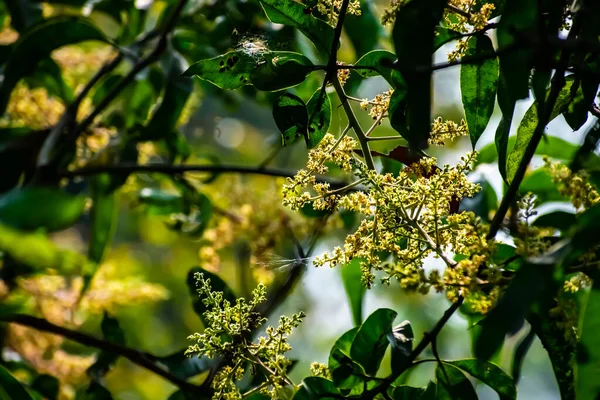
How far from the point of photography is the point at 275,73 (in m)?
0.72

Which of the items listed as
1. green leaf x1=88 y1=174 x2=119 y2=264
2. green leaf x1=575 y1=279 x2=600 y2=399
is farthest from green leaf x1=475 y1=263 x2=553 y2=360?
green leaf x1=88 y1=174 x2=119 y2=264

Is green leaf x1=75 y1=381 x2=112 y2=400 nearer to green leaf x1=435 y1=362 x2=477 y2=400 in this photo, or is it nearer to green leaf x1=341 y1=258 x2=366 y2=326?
green leaf x1=341 y1=258 x2=366 y2=326

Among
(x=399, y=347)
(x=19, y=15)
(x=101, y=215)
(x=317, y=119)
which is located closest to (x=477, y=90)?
(x=317, y=119)

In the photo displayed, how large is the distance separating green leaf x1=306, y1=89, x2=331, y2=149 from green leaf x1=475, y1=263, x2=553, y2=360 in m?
0.31

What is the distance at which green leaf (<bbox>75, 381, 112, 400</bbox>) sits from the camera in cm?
102

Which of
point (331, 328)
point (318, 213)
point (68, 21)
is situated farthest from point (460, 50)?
point (331, 328)

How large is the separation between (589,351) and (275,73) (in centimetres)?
40

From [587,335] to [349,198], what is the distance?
0.89 ft

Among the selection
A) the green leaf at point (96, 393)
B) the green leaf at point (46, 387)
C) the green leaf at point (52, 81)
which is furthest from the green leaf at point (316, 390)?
the green leaf at point (52, 81)

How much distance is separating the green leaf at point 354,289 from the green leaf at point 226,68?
1.51ft

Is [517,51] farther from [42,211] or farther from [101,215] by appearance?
[101,215]

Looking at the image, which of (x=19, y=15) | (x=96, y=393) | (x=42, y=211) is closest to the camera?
(x=42, y=211)

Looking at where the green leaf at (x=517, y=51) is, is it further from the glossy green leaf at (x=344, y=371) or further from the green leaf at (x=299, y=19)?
the glossy green leaf at (x=344, y=371)

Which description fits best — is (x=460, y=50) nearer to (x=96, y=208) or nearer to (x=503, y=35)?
(x=503, y=35)
